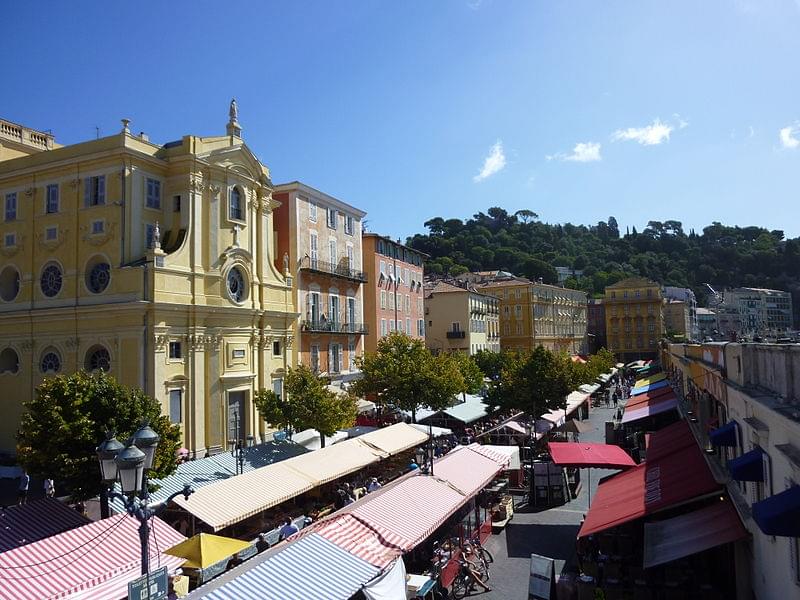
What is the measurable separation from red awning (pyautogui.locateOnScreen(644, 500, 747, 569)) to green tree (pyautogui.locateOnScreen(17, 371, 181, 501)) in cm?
1376

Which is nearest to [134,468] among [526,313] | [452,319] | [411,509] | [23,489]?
[411,509]

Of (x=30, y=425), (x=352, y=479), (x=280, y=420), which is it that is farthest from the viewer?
(x=280, y=420)

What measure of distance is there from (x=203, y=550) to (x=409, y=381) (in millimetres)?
22210

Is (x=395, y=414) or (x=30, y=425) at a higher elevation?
(x=30, y=425)

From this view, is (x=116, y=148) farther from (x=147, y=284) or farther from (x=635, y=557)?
(x=635, y=557)

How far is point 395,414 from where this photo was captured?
3884cm

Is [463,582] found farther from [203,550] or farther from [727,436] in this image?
[727,436]

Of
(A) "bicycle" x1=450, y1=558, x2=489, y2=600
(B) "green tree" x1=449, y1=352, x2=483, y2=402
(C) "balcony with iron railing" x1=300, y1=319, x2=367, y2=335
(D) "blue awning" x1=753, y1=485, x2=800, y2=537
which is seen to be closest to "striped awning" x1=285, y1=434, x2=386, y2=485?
(A) "bicycle" x1=450, y1=558, x2=489, y2=600

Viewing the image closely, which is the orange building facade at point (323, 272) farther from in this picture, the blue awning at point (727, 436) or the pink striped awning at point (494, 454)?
the blue awning at point (727, 436)

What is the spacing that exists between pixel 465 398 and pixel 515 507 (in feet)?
69.9

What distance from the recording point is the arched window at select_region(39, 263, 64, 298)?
96.0 feet

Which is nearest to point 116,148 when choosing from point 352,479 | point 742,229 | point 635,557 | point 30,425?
point 30,425

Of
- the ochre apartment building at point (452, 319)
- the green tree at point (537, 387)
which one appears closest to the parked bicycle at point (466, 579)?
the green tree at point (537, 387)

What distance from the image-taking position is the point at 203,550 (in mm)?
14125
